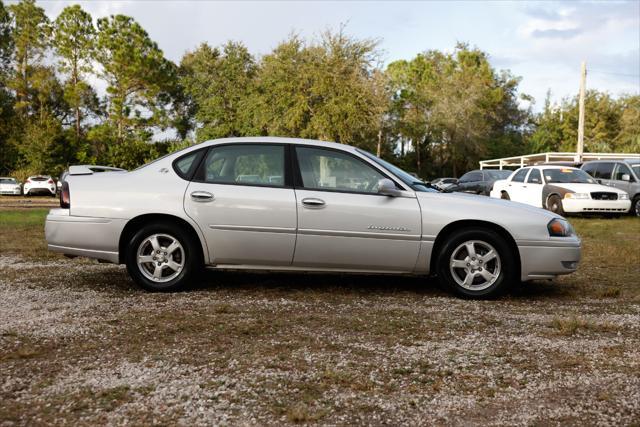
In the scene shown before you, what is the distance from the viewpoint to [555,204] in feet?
59.3

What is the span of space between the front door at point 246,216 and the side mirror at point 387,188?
835 mm

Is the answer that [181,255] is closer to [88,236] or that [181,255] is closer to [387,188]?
[88,236]

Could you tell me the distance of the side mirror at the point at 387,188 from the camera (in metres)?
6.20

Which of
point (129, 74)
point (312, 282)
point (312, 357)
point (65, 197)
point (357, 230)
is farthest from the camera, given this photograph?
point (129, 74)

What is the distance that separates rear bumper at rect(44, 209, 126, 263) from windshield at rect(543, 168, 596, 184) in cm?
1497

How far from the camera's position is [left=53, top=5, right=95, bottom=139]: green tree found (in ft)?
177

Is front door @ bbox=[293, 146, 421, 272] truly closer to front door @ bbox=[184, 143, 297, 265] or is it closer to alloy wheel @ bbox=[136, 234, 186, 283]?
front door @ bbox=[184, 143, 297, 265]

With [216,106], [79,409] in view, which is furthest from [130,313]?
[216,106]

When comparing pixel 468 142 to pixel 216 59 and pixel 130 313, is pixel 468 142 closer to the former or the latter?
pixel 216 59

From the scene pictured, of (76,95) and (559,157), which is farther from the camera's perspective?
(76,95)

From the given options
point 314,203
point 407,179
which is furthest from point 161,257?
point 407,179

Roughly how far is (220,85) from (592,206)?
134 feet

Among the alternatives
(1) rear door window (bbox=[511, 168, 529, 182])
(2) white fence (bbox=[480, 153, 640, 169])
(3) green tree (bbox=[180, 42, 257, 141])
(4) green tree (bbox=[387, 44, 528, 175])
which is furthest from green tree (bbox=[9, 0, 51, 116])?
(1) rear door window (bbox=[511, 168, 529, 182])

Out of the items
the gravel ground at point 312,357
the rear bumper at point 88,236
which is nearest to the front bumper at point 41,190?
the gravel ground at point 312,357
